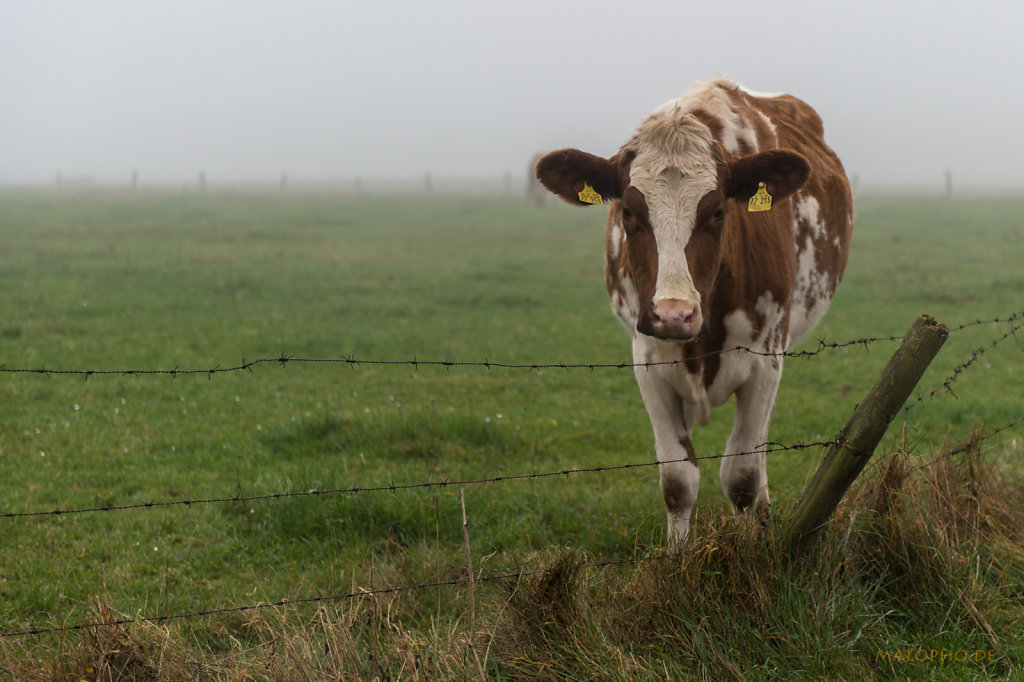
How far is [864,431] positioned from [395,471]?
152 inches

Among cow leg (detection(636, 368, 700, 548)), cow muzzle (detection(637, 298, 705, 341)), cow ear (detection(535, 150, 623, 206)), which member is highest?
cow ear (detection(535, 150, 623, 206))

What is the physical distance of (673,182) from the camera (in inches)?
173

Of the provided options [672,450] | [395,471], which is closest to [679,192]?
[672,450]

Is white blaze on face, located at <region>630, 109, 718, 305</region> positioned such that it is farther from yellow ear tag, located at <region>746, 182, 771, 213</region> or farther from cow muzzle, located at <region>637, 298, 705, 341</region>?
yellow ear tag, located at <region>746, 182, 771, 213</region>

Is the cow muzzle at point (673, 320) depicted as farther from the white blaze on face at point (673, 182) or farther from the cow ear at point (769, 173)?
the cow ear at point (769, 173)

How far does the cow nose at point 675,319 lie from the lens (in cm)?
400

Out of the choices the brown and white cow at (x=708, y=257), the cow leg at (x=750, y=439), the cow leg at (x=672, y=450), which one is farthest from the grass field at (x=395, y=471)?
the brown and white cow at (x=708, y=257)

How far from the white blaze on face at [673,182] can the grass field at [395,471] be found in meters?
1.14

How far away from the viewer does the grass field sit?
3.68 metres

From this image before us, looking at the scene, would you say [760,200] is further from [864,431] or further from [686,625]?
[686,625]

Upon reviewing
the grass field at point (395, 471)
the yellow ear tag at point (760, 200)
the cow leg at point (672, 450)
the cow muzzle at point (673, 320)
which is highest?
the yellow ear tag at point (760, 200)

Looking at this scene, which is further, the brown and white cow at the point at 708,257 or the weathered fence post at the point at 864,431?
the brown and white cow at the point at 708,257

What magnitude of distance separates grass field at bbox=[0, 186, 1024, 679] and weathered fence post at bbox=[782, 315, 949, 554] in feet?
0.72

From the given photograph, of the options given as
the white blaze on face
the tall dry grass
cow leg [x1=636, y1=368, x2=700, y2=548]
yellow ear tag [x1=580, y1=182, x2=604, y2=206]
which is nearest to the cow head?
the white blaze on face
